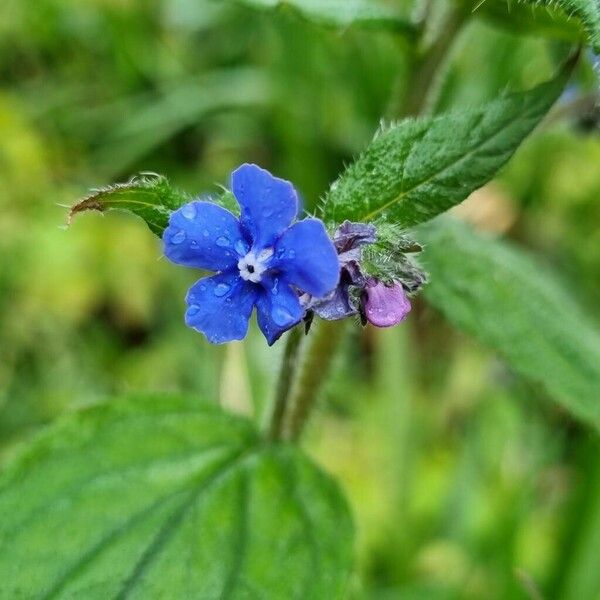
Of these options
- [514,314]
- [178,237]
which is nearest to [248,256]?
[178,237]

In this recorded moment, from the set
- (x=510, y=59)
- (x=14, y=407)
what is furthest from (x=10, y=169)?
(x=510, y=59)

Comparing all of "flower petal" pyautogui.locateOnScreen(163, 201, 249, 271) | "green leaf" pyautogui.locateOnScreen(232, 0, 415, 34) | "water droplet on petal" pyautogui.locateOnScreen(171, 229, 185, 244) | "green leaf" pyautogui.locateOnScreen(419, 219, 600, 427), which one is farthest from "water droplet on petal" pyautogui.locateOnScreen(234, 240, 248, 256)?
"green leaf" pyautogui.locateOnScreen(419, 219, 600, 427)

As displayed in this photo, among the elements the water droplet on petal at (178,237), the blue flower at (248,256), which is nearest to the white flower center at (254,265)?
the blue flower at (248,256)

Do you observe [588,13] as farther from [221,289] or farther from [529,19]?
[221,289]

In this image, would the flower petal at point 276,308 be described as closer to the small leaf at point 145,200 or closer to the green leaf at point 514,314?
the small leaf at point 145,200

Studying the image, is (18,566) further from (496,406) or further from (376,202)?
(496,406)

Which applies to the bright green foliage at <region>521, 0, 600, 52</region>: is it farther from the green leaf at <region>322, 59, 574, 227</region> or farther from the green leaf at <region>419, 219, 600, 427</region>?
the green leaf at <region>419, 219, 600, 427</region>
